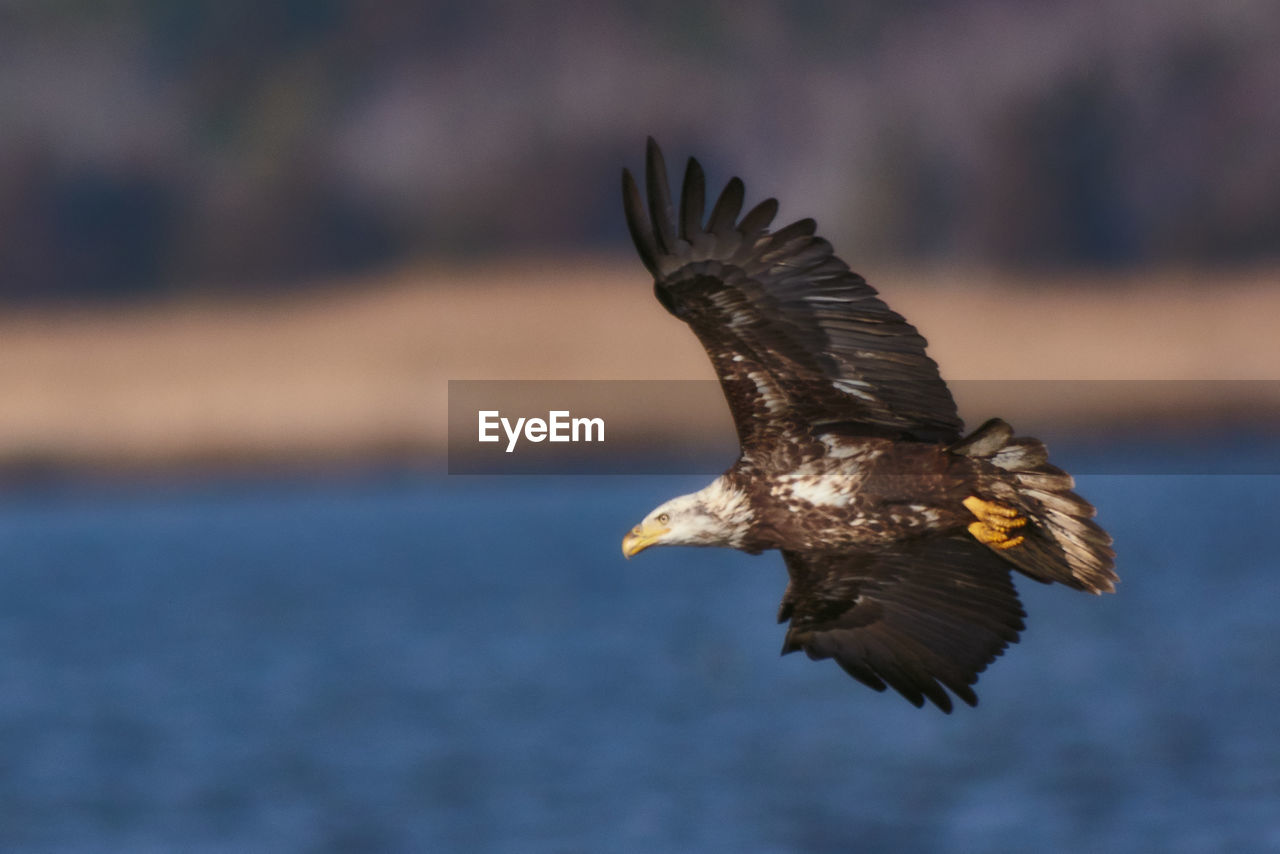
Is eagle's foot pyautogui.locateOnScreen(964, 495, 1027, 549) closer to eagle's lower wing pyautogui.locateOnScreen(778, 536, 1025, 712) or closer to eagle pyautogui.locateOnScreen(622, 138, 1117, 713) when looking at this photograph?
eagle pyautogui.locateOnScreen(622, 138, 1117, 713)

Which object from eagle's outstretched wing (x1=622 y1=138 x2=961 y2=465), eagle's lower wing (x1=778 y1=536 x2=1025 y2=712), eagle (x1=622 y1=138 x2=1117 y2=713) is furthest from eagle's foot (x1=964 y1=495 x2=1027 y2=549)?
eagle's lower wing (x1=778 y1=536 x2=1025 y2=712)

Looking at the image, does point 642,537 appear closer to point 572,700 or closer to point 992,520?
point 992,520

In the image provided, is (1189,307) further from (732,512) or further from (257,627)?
(732,512)

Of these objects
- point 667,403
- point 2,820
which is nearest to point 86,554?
point 667,403

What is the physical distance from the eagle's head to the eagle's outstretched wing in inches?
8.6

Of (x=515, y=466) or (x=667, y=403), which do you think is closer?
(x=667, y=403)

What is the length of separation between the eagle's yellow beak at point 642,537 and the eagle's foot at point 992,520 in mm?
1097

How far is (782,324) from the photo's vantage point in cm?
761

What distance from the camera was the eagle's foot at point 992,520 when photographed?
767 centimetres

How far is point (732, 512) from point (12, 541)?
2453cm

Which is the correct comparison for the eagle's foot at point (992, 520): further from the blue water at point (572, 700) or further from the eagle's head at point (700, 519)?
the blue water at point (572, 700)

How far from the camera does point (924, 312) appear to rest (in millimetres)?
33469

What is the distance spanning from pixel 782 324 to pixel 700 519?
778mm

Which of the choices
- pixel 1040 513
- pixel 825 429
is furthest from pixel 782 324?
pixel 1040 513
